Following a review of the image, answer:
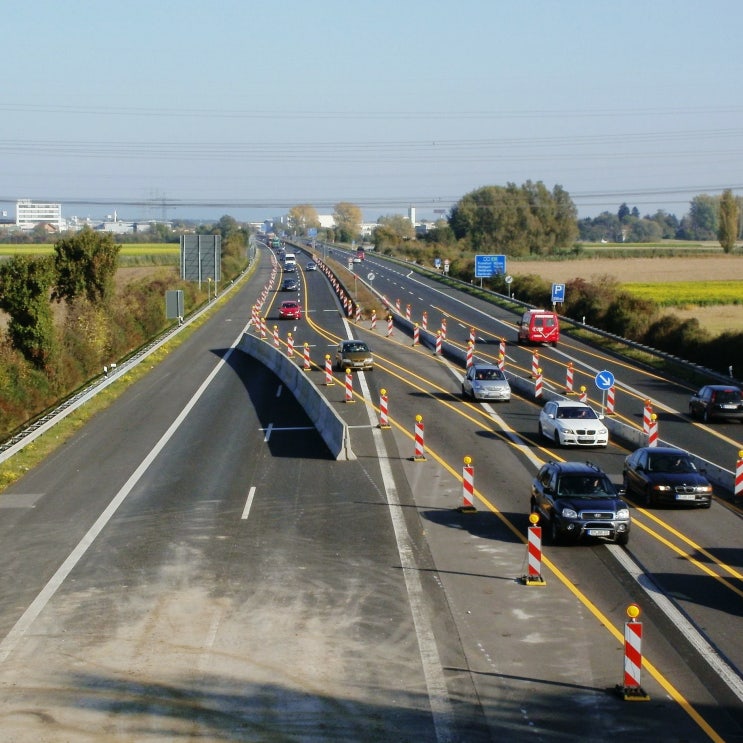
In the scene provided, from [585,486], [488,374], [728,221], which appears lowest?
[585,486]

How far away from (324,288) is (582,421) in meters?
69.9

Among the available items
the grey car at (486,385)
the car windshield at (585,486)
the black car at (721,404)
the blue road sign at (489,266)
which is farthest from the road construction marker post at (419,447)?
the blue road sign at (489,266)

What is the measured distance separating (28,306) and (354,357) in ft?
45.1

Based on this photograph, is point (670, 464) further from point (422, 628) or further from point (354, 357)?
point (354, 357)

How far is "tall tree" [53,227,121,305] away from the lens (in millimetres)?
59281

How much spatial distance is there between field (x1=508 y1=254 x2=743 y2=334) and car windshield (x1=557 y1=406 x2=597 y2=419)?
3115 cm

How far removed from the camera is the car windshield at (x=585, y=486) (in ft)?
67.7

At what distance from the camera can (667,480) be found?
23359 mm

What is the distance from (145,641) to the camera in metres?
14.9

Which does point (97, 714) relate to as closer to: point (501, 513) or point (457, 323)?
point (501, 513)

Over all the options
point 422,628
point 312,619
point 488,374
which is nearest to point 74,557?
point 312,619

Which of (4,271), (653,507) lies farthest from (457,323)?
(653,507)

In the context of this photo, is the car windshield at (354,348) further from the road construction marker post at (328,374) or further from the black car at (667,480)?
the black car at (667,480)

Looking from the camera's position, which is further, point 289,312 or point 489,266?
point 489,266
